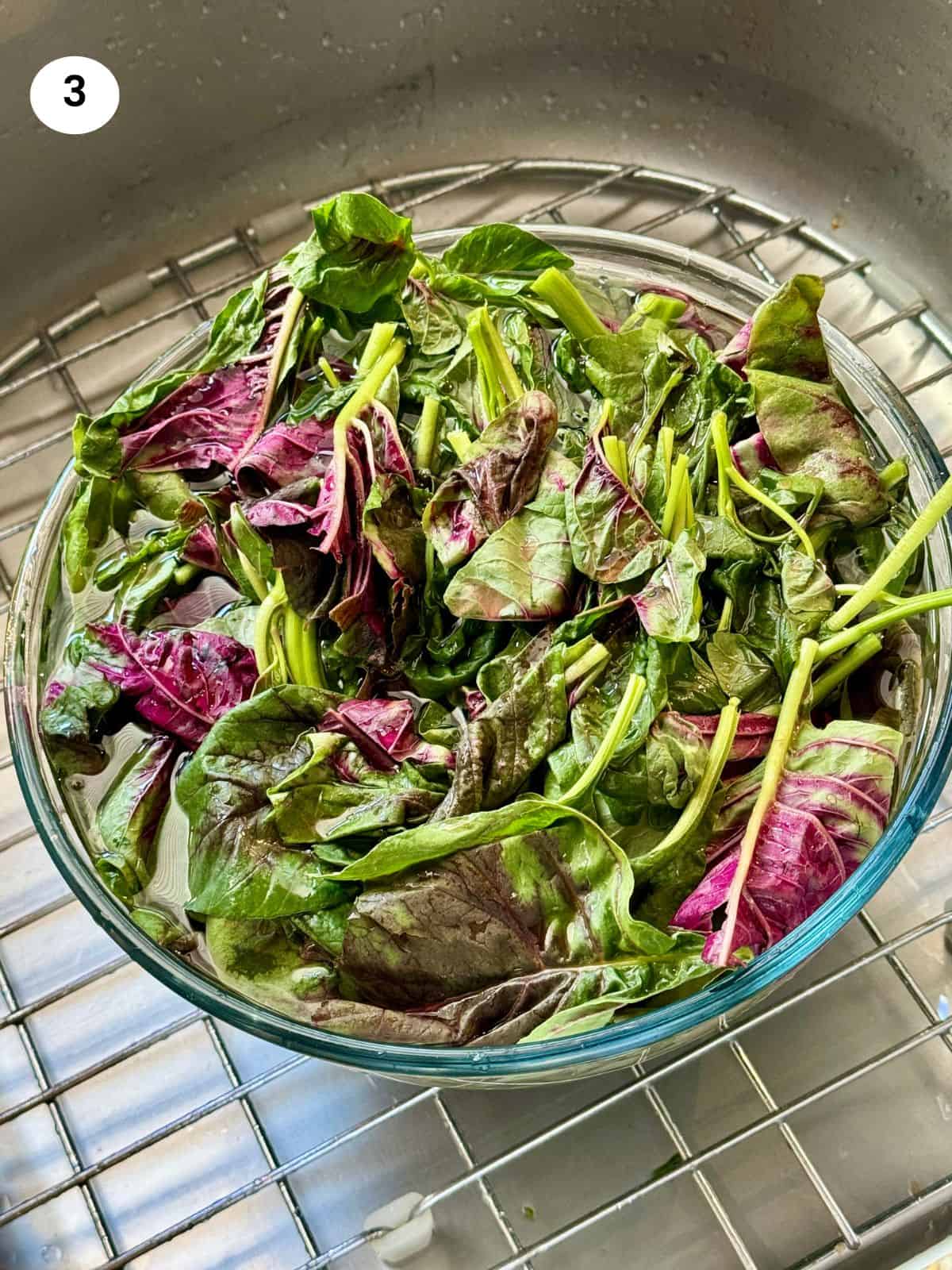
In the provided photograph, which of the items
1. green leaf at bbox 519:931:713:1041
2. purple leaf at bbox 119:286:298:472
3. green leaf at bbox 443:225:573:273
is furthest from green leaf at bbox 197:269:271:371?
green leaf at bbox 519:931:713:1041

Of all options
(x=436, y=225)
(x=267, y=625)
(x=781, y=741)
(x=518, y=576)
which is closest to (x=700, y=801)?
(x=781, y=741)

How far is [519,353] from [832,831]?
0.35 metres

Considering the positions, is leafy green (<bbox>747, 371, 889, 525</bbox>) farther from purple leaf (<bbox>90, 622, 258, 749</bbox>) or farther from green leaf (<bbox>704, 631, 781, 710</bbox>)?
purple leaf (<bbox>90, 622, 258, 749</bbox>)

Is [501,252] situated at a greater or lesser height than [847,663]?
greater

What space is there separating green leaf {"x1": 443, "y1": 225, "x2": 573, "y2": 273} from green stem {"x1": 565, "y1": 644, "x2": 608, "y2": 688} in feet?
0.95

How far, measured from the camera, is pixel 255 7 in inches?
43.2

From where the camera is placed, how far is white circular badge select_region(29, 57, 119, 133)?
1085 millimetres

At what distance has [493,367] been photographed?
78 centimetres

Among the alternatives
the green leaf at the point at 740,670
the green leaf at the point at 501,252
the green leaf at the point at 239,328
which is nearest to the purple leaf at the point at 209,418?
the green leaf at the point at 239,328

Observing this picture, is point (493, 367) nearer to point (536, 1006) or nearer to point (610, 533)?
point (610, 533)

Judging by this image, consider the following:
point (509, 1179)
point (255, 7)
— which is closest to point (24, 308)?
point (255, 7)

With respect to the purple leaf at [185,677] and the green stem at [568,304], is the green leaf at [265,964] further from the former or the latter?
the green stem at [568,304]

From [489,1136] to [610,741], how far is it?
1.02 ft

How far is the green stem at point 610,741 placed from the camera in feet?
2.13
